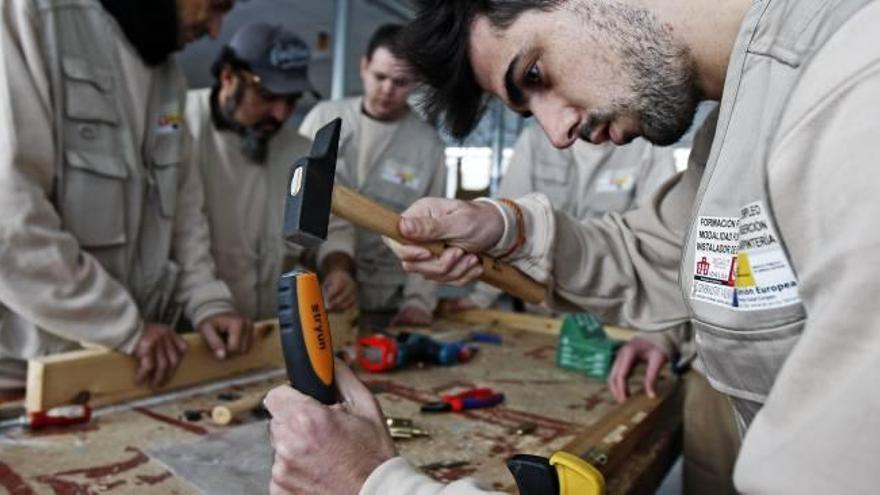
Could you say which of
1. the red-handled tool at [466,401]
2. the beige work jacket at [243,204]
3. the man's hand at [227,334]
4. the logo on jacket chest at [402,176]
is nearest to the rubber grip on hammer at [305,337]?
the red-handled tool at [466,401]

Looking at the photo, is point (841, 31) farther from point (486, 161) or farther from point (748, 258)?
point (486, 161)

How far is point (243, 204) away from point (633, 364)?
4.88ft

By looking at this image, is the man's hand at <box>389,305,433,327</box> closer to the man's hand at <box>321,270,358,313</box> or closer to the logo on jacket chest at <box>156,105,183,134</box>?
the man's hand at <box>321,270,358,313</box>

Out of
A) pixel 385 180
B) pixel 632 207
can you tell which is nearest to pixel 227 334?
pixel 385 180

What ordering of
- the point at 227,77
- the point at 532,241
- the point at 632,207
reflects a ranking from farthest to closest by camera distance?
the point at 632,207 < the point at 227,77 < the point at 532,241

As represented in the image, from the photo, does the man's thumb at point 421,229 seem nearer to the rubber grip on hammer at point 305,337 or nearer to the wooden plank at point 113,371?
the rubber grip on hammer at point 305,337

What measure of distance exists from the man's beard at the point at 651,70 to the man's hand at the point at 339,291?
1.34 m

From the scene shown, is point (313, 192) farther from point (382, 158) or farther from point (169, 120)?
point (382, 158)

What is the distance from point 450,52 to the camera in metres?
1.28

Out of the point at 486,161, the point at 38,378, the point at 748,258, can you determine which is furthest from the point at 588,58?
the point at 486,161

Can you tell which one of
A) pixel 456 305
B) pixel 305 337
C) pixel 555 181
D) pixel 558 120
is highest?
pixel 558 120

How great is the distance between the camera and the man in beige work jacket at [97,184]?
1.33 metres

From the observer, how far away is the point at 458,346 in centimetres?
174

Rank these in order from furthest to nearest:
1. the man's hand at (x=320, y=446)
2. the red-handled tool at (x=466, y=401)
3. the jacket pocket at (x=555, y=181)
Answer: the jacket pocket at (x=555, y=181)
the red-handled tool at (x=466, y=401)
the man's hand at (x=320, y=446)
